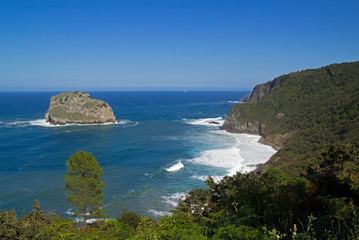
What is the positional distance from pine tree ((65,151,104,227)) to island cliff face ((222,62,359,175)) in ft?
91.7

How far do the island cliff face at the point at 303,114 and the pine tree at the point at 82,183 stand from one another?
27941mm

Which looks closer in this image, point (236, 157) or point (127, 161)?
point (127, 161)

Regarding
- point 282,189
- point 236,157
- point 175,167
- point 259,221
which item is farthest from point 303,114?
point 259,221

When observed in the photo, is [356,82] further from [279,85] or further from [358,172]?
[358,172]

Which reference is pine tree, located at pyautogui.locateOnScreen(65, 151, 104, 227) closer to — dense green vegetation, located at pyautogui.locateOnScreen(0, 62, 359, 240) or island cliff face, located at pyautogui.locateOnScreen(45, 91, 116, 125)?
dense green vegetation, located at pyautogui.locateOnScreen(0, 62, 359, 240)

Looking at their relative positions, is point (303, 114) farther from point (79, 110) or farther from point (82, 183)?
point (79, 110)

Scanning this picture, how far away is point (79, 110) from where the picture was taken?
367 feet

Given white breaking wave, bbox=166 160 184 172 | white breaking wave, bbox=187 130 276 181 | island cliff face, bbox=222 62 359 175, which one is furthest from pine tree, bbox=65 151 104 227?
island cliff face, bbox=222 62 359 175

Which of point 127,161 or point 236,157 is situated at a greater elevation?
point 236,157

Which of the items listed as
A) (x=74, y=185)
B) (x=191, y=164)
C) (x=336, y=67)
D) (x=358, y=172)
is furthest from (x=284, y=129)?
(x=74, y=185)

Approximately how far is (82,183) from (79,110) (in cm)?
9459

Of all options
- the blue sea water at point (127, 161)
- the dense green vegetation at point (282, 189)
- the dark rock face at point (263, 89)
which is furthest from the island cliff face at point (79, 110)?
the dark rock face at point (263, 89)

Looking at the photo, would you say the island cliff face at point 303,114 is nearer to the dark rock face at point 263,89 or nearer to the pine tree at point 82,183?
the dark rock face at point 263,89

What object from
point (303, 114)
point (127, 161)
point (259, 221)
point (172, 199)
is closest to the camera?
point (259, 221)
